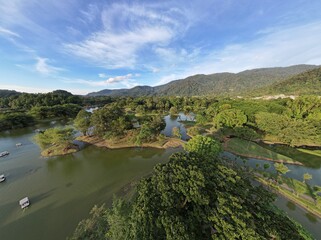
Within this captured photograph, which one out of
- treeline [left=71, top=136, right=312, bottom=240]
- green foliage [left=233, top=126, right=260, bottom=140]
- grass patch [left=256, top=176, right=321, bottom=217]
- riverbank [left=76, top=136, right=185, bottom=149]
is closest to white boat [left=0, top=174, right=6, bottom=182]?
riverbank [left=76, top=136, right=185, bottom=149]

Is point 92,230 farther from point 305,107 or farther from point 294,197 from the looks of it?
point 305,107

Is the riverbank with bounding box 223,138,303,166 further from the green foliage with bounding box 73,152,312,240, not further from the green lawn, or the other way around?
the green foliage with bounding box 73,152,312,240

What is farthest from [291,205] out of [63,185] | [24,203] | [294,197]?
[24,203]

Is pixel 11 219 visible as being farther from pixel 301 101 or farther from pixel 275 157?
pixel 301 101

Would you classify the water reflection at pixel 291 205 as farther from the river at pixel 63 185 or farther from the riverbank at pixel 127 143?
the riverbank at pixel 127 143

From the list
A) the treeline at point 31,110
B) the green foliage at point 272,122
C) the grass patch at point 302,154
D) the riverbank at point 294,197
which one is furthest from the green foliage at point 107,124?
the treeline at point 31,110
